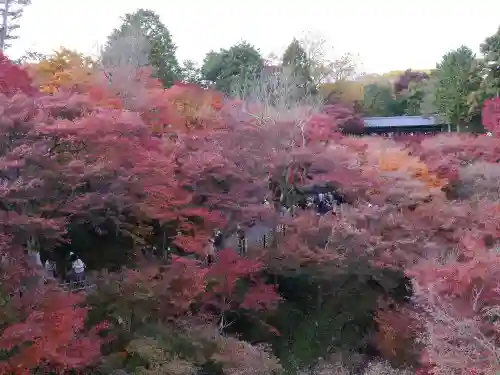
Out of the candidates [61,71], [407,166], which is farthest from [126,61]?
[407,166]

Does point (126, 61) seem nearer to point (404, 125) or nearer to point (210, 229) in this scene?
point (210, 229)

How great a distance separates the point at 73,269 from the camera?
13.9 meters

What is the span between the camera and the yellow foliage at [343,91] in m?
31.7

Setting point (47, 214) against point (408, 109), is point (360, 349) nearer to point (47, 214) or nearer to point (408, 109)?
point (47, 214)

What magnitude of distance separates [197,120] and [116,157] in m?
5.19

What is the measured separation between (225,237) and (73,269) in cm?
412

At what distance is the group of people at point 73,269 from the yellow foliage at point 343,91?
2042 cm

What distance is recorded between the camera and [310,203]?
56.9 ft

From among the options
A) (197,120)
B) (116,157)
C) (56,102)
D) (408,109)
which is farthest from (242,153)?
(408,109)

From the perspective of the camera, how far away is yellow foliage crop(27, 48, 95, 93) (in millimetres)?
15361

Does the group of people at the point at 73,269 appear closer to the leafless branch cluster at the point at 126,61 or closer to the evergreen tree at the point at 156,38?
the leafless branch cluster at the point at 126,61

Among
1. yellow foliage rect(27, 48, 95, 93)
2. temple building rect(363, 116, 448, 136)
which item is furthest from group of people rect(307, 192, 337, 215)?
temple building rect(363, 116, 448, 136)

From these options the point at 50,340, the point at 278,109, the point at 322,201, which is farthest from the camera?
the point at 322,201

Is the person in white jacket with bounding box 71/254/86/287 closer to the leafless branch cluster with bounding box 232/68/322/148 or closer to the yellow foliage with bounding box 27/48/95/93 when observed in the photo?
the yellow foliage with bounding box 27/48/95/93
